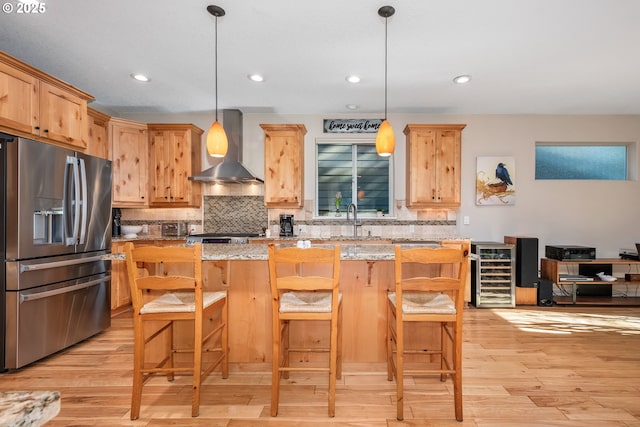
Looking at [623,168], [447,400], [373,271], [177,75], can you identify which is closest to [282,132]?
[177,75]

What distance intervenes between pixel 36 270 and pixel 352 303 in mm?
2491

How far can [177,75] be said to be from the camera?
3.56 m

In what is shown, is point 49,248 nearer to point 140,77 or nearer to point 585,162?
point 140,77

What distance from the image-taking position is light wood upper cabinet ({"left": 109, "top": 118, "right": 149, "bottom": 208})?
4.27m

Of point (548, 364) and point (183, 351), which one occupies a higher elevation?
point (183, 351)

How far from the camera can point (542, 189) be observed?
478cm

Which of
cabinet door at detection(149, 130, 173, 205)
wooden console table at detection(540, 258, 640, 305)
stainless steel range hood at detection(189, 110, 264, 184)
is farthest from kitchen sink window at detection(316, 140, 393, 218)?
wooden console table at detection(540, 258, 640, 305)

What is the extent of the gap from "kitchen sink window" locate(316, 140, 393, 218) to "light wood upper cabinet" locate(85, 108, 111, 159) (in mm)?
2885

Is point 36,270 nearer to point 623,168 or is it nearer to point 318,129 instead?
point 318,129

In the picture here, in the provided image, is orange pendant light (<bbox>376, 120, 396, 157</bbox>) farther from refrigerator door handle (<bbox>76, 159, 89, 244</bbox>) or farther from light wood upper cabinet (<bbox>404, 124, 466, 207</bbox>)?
refrigerator door handle (<bbox>76, 159, 89, 244</bbox>)

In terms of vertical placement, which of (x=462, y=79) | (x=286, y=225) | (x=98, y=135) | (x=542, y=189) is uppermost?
(x=462, y=79)

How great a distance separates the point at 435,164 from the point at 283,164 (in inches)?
83.9

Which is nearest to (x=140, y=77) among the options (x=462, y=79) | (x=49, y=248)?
(x=49, y=248)

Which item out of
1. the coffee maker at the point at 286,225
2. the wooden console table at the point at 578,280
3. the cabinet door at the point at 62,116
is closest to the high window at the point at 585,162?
the wooden console table at the point at 578,280
